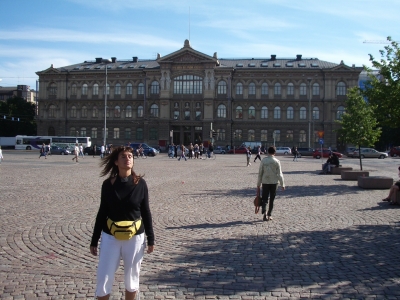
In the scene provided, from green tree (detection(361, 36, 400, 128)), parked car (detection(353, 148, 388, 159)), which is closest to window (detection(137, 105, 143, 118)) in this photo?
parked car (detection(353, 148, 388, 159))

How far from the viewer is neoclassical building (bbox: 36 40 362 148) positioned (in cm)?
8506

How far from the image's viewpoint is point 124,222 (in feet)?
16.5

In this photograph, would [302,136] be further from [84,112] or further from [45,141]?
[45,141]

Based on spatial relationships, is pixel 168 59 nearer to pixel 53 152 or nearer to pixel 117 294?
pixel 53 152

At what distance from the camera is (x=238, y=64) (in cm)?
8919

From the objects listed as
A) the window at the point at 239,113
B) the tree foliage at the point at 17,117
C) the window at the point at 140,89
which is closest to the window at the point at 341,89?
the window at the point at 239,113

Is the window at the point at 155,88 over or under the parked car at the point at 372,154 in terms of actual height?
over

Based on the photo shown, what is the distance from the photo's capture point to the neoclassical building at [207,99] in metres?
85.1

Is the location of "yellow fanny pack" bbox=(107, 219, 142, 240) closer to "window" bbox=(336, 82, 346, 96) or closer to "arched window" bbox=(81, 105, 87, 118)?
"window" bbox=(336, 82, 346, 96)

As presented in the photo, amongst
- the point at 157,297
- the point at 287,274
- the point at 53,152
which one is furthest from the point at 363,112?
the point at 53,152

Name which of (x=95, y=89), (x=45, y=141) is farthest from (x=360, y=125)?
(x=95, y=89)

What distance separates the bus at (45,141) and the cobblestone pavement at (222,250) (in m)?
67.4

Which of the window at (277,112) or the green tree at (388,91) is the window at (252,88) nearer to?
the window at (277,112)

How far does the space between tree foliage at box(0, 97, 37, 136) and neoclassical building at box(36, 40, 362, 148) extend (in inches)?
440
